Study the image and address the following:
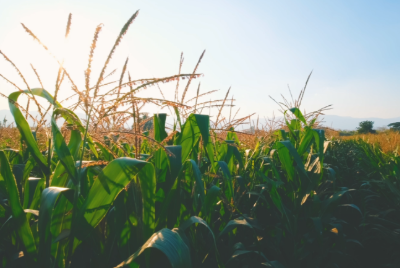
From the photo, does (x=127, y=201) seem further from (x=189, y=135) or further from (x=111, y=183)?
(x=189, y=135)

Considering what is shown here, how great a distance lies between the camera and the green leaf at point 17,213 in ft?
2.44

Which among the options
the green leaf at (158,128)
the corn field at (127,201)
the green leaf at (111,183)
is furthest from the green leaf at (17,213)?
the green leaf at (158,128)

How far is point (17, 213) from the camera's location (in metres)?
0.74

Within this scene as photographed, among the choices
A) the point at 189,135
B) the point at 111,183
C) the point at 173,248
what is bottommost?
the point at 173,248

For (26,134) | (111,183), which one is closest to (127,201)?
(111,183)

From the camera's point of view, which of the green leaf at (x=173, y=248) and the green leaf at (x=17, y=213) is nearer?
the green leaf at (x=173, y=248)

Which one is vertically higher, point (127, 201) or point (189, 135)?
point (189, 135)

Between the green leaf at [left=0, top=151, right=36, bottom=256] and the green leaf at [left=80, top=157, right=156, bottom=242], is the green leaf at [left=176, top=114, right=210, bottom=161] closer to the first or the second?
the green leaf at [left=80, top=157, right=156, bottom=242]

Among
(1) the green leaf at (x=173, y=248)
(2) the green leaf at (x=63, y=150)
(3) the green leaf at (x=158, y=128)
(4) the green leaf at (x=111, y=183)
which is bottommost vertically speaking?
(1) the green leaf at (x=173, y=248)

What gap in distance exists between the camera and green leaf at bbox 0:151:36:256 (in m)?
0.74

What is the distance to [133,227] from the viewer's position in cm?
89

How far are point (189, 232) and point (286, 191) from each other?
1.08 m

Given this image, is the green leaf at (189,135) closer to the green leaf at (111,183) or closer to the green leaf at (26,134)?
the green leaf at (111,183)

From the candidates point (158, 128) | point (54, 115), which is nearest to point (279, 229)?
point (158, 128)
